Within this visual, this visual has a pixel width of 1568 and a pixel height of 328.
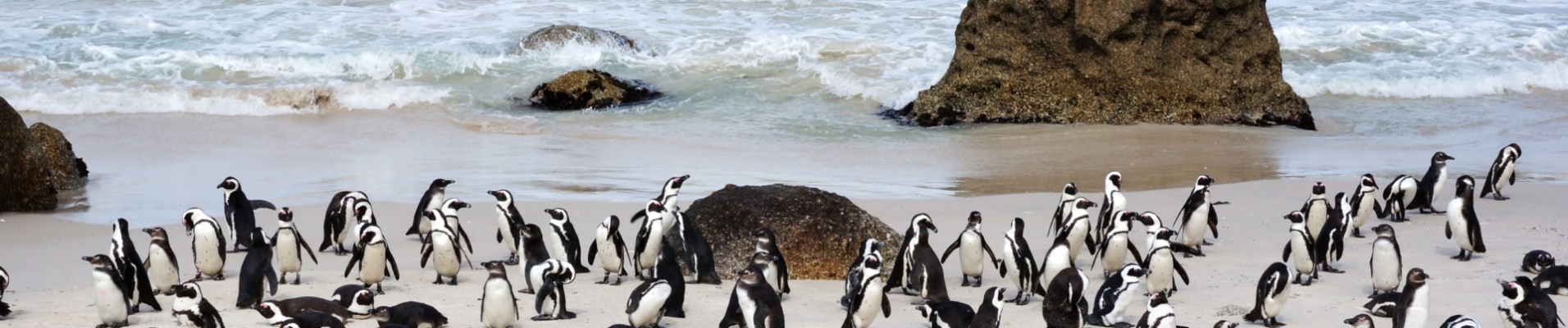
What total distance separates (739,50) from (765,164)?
25.4 feet

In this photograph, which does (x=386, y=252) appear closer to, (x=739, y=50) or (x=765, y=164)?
(x=765, y=164)

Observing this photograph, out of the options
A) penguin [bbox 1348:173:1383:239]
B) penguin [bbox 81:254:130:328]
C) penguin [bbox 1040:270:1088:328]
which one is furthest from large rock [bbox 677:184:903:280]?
penguin [bbox 1348:173:1383:239]

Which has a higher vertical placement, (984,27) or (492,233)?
(984,27)

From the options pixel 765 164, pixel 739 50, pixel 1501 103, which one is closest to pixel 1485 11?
pixel 1501 103

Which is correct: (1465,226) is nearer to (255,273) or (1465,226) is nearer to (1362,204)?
(1362,204)

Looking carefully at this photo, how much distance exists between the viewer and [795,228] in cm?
814

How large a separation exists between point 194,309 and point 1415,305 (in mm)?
5095

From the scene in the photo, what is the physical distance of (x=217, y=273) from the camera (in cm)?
789

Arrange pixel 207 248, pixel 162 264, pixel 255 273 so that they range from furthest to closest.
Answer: pixel 207 248, pixel 162 264, pixel 255 273

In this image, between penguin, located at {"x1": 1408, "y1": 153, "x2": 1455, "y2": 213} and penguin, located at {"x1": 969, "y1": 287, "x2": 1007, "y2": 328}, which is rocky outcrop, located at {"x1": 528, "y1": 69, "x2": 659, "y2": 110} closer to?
penguin, located at {"x1": 1408, "y1": 153, "x2": 1455, "y2": 213}

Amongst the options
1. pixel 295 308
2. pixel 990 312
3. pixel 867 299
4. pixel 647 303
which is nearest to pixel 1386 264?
pixel 990 312

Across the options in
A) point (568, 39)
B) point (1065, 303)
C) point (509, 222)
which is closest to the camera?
point (1065, 303)

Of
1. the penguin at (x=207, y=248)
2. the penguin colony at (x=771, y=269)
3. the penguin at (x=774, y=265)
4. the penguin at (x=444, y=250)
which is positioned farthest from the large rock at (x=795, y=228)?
the penguin at (x=207, y=248)

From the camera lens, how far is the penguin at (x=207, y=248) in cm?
769
